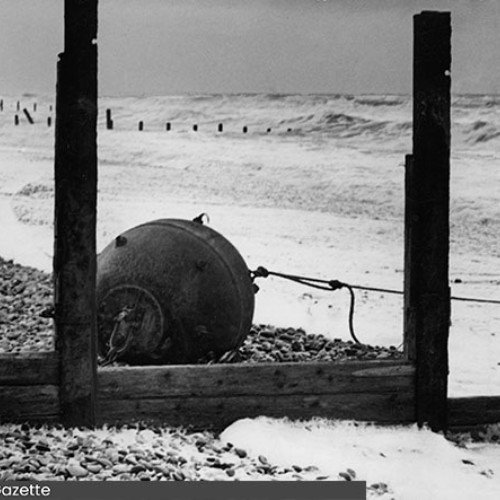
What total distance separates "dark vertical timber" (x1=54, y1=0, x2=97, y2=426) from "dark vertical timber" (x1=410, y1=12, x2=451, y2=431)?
1.94 metres

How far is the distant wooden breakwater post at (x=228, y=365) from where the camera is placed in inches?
248

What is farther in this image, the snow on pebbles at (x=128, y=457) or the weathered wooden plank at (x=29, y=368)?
the weathered wooden plank at (x=29, y=368)

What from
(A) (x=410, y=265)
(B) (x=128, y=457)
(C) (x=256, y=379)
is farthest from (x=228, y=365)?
(A) (x=410, y=265)

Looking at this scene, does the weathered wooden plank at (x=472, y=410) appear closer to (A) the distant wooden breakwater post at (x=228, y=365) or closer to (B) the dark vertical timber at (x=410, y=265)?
(A) the distant wooden breakwater post at (x=228, y=365)

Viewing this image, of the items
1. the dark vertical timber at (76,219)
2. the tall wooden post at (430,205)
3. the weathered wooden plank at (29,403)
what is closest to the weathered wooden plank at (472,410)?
the tall wooden post at (430,205)

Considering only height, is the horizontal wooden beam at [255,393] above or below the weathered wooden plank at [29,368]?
below

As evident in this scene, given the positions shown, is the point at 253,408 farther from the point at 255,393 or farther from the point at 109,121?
the point at 109,121

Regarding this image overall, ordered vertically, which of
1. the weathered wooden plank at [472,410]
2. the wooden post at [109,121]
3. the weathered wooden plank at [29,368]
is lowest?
the weathered wooden plank at [472,410]

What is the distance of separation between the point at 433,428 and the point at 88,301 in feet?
7.35

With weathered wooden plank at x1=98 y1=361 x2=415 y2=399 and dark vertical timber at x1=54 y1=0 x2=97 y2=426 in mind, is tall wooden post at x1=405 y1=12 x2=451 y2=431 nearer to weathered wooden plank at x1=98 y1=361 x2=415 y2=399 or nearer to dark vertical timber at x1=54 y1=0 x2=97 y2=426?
weathered wooden plank at x1=98 y1=361 x2=415 y2=399

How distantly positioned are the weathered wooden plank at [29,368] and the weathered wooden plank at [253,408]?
35cm

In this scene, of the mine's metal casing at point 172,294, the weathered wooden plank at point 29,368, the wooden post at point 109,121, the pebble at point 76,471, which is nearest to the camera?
the pebble at point 76,471

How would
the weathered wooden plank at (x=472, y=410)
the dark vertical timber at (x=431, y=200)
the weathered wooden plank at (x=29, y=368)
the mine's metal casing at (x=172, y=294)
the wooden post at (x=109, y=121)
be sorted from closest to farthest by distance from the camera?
the weathered wooden plank at (x=29, y=368), the dark vertical timber at (x=431, y=200), the weathered wooden plank at (x=472, y=410), the mine's metal casing at (x=172, y=294), the wooden post at (x=109, y=121)

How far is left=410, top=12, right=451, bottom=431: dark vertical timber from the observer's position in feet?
22.0
